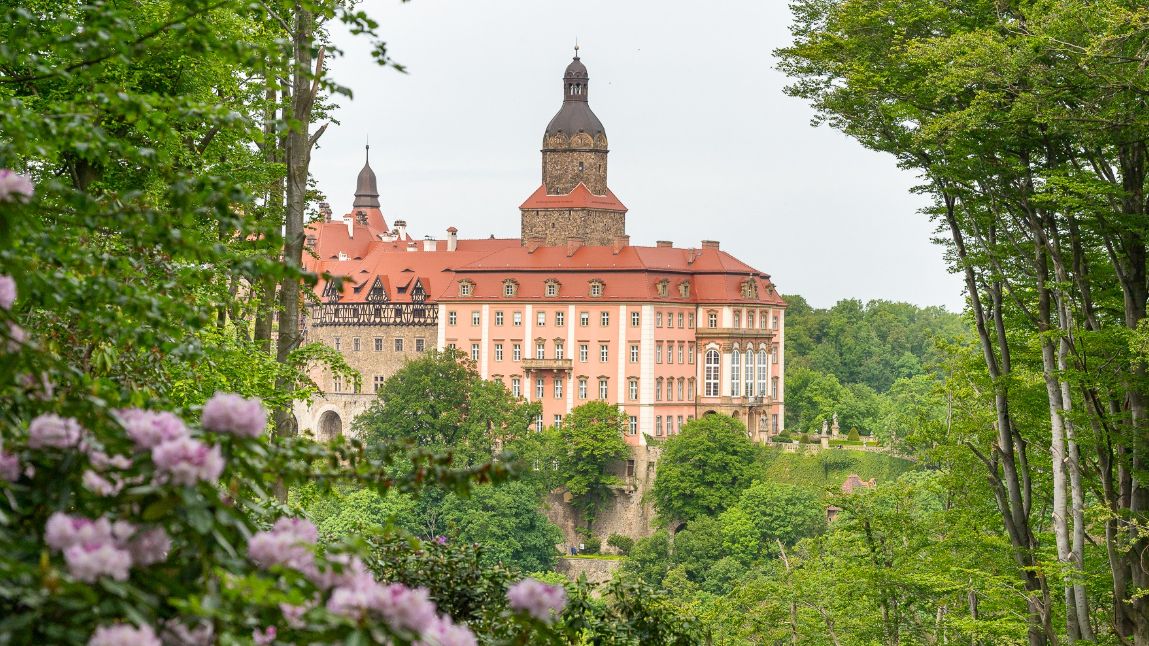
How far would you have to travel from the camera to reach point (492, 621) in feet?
19.7

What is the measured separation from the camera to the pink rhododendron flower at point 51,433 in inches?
133

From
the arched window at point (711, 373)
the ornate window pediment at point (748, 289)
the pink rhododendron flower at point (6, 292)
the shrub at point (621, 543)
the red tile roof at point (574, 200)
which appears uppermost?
the red tile roof at point (574, 200)

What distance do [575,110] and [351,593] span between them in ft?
241

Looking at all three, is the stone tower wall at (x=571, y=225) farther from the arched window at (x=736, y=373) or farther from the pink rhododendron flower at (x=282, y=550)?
the pink rhododendron flower at (x=282, y=550)

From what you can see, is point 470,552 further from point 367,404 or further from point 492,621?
point 367,404

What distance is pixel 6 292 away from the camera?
11.5 feet

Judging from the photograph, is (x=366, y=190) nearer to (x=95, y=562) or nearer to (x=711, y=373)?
(x=711, y=373)

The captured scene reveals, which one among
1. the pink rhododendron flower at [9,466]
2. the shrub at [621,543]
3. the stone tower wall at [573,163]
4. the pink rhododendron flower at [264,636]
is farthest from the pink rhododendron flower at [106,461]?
the stone tower wall at [573,163]

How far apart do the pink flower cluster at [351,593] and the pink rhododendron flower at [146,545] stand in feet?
0.65

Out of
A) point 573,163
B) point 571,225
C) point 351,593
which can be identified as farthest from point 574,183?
point 351,593

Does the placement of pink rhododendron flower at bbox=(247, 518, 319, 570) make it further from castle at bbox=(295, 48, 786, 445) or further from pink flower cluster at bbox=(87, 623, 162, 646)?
castle at bbox=(295, 48, 786, 445)

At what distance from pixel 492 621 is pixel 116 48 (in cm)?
270

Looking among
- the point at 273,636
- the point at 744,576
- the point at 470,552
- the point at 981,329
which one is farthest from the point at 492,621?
the point at 744,576

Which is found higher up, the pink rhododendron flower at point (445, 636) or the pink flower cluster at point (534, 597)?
the pink flower cluster at point (534, 597)
